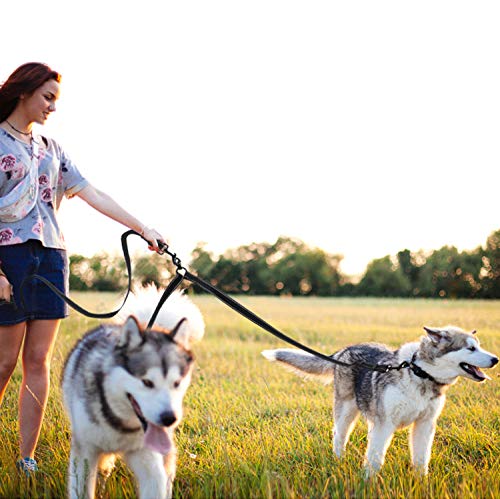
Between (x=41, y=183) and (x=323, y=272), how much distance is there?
53624 millimetres

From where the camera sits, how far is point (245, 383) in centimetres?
777

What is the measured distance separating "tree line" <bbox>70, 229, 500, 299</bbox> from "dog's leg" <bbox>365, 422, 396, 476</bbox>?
1030 inches

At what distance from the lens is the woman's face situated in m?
3.95

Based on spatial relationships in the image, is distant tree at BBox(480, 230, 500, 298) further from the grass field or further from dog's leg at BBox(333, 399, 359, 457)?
dog's leg at BBox(333, 399, 359, 457)

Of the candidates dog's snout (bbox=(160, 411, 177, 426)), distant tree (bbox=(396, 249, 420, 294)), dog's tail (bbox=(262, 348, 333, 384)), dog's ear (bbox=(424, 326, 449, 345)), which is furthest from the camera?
distant tree (bbox=(396, 249, 420, 294))

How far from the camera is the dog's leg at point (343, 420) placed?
192 inches

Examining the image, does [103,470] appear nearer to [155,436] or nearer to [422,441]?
[155,436]

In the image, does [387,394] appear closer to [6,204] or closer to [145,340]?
[145,340]

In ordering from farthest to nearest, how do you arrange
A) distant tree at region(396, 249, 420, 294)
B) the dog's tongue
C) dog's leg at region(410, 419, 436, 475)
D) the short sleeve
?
distant tree at region(396, 249, 420, 294), dog's leg at region(410, 419, 436, 475), the short sleeve, the dog's tongue

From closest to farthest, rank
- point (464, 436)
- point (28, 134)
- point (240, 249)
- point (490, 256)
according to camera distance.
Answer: point (28, 134), point (464, 436), point (490, 256), point (240, 249)

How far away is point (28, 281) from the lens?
386 centimetres

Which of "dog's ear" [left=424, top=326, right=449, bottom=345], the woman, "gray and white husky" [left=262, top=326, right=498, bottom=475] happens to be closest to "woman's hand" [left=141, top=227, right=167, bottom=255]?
the woman

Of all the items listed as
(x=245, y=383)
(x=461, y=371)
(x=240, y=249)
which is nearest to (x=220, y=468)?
(x=461, y=371)

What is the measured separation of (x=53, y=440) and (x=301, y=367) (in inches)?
91.0
